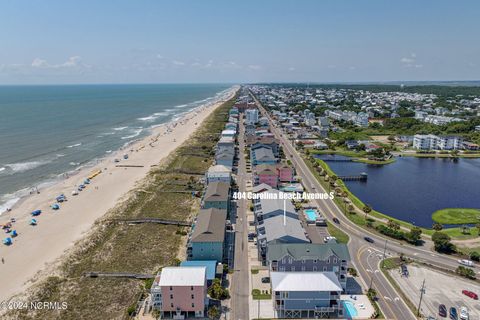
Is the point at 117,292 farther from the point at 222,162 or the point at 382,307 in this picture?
the point at 222,162

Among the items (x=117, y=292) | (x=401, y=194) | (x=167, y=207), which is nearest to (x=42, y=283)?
(x=117, y=292)

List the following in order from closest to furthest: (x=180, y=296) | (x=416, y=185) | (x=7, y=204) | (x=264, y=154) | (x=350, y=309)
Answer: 1. (x=180, y=296)
2. (x=350, y=309)
3. (x=7, y=204)
4. (x=416, y=185)
5. (x=264, y=154)

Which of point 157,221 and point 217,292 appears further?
point 157,221

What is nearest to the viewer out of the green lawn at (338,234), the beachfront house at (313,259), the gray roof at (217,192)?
the beachfront house at (313,259)

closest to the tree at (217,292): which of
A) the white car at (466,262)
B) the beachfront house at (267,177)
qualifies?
the white car at (466,262)

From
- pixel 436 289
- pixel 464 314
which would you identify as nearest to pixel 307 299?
pixel 464 314

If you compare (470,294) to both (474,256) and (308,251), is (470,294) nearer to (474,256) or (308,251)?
(474,256)

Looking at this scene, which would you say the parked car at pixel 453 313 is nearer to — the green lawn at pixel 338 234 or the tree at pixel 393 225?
the green lawn at pixel 338 234
